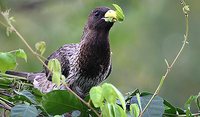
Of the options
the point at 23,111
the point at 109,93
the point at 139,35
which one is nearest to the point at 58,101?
the point at 23,111

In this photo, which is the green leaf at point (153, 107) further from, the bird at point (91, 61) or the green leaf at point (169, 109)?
the bird at point (91, 61)

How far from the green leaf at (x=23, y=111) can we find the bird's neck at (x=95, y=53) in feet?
4.75

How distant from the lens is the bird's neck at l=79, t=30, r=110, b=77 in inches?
138

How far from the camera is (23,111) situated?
2.02 metres

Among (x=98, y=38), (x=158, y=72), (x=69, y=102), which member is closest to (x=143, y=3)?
(x=158, y=72)

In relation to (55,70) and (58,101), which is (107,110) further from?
(58,101)

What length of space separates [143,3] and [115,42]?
3.99ft

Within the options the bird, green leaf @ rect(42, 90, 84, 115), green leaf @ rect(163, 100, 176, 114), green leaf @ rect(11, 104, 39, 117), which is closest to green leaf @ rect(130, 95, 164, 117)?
green leaf @ rect(163, 100, 176, 114)

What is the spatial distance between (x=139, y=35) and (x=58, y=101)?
6125 mm

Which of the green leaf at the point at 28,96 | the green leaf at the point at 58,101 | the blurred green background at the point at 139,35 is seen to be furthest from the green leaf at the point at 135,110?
the blurred green background at the point at 139,35

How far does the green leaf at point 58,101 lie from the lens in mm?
2055

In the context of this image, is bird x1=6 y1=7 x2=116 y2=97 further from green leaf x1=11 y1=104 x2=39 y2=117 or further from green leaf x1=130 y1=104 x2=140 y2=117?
green leaf x1=130 y1=104 x2=140 y2=117

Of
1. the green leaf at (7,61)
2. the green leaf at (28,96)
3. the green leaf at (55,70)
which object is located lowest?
the green leaf at (28,96)

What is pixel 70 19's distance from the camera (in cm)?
755
